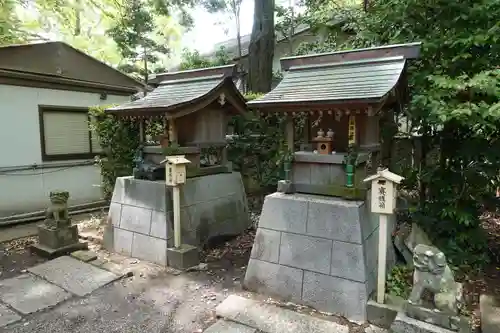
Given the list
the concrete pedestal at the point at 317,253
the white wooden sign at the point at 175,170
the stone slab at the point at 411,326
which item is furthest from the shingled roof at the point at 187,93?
the stone slab at the point at 411,326

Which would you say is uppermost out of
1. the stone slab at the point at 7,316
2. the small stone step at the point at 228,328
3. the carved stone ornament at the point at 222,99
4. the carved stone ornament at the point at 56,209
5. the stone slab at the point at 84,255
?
the carved stone ornament at the point at 222,99

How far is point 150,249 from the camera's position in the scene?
5.85m

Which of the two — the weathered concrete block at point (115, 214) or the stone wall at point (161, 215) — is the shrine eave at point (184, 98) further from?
the weathered concrete block at point (115, 214)

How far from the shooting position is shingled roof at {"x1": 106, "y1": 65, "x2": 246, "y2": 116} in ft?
18.2

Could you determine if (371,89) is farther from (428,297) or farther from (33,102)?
(33,102)

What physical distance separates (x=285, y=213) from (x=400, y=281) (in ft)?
5.52

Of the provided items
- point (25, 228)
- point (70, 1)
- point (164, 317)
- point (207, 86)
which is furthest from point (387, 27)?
point (70, 1)

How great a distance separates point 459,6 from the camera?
4.68 meters

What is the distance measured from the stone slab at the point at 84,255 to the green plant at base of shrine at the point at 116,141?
268 centimetres

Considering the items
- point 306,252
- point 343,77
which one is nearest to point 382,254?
point 306,252

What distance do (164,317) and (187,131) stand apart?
3334mm

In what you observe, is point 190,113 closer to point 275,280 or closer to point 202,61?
point 275,280

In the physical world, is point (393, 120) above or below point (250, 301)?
above

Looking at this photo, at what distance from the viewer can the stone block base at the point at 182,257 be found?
215 inches
